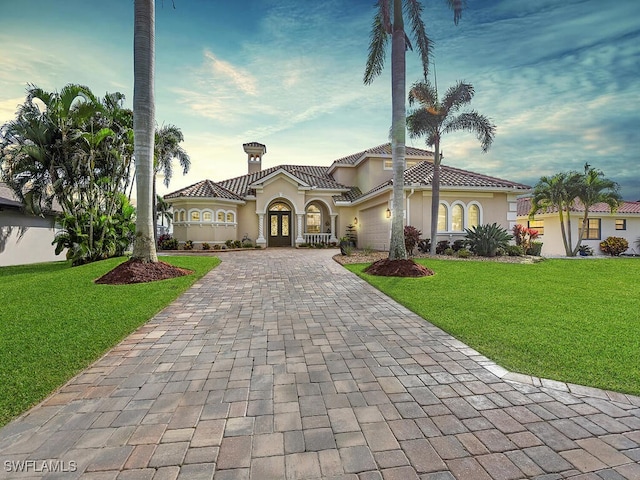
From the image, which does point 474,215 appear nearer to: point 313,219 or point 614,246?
point 313,219

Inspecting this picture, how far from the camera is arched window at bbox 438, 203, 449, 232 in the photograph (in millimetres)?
16125

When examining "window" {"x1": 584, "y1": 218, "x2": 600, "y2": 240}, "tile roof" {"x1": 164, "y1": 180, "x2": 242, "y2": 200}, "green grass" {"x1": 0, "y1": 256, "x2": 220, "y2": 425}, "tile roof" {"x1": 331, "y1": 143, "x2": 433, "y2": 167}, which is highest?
"tile roof" {"x1": 331, "y1": 143, "x2": 433, "y2": 167}

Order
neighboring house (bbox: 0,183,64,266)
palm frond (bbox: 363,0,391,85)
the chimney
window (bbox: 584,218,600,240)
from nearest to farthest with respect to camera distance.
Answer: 1. palm frond (bbox: 363,0,391,85)
2. neighboring house (bbox: 0,183,64,266)
3. window (bbox: 584,218,600,240)
4. the chimney

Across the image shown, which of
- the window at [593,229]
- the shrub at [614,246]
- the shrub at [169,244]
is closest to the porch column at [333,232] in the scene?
the shrub at [169,244]

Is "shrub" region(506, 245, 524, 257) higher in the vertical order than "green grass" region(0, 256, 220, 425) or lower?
higher

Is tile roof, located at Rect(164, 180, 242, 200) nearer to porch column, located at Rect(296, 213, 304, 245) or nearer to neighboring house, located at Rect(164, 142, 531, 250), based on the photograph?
neighboring house, located at Rect(164, 142, 531, 250)

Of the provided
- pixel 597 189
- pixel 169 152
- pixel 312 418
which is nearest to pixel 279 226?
pixel 169 152

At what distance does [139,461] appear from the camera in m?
2.04

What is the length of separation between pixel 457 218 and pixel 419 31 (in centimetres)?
944

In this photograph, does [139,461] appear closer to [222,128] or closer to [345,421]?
[345,421]

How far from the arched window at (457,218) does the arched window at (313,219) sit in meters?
10.6

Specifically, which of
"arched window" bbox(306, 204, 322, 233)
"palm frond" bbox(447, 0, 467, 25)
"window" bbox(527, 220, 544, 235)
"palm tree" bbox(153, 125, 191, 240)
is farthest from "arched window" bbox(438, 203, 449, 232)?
"palm tree" bbox(153, 125, 191, 240)

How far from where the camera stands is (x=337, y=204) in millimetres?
22297

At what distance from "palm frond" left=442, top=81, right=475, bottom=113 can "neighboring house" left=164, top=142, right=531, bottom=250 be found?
Result: 12.0 ft
